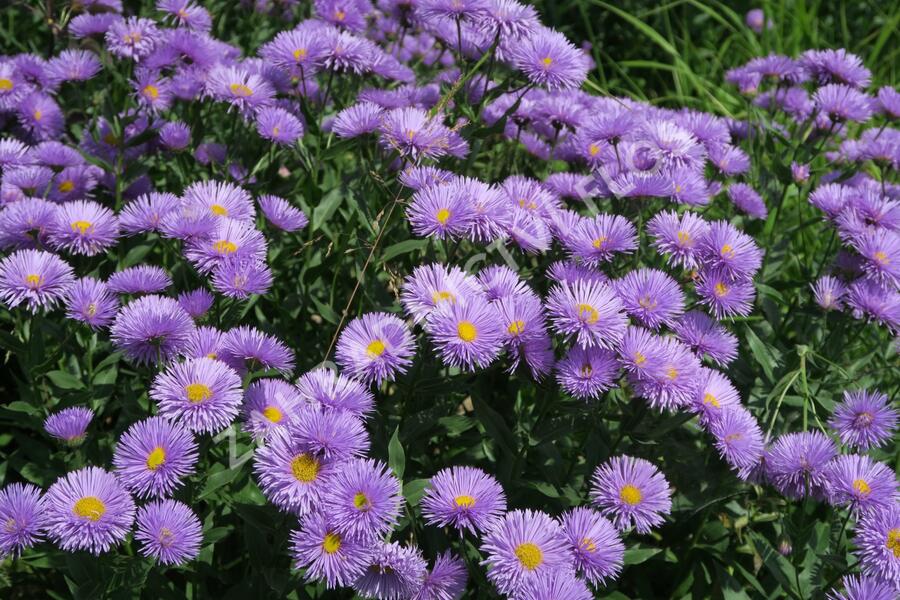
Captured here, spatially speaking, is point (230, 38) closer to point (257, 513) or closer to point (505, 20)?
point (505, 20)

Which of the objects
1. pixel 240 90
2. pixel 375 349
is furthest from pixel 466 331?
pixel 240 90

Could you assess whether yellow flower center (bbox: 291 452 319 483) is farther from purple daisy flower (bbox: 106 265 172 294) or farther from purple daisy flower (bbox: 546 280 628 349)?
purple daisy flower (bbox: 106 265 172 294)

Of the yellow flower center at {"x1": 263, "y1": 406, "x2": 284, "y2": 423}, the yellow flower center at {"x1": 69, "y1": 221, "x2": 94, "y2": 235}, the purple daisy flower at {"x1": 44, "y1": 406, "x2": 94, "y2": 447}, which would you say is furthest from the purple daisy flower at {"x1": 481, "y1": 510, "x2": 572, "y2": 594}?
the yellow flower center at {"x1": 69, "y1": 221, "x2": 94, "y2": 235}

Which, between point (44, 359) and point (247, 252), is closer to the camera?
point (247, 252)

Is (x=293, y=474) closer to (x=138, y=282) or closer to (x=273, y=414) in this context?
(x=273, y=414)

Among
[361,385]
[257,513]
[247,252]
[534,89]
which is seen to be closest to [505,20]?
[534,89]

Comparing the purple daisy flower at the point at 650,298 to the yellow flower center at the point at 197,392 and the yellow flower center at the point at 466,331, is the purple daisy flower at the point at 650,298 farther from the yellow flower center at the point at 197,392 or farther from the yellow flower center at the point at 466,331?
the yellow flower center at the point at 197,392
